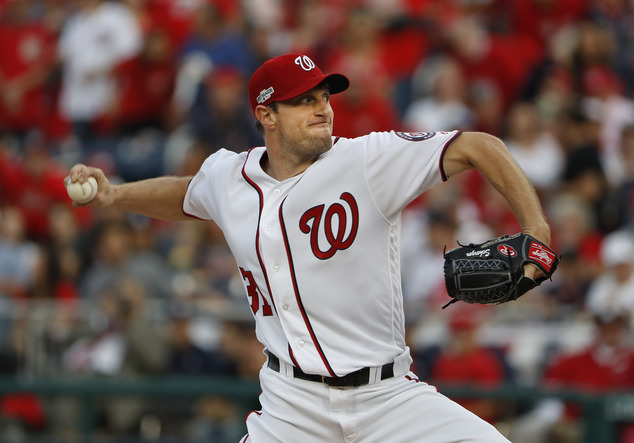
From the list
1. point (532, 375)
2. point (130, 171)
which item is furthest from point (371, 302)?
point (130, 171)

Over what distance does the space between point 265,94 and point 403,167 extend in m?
0.65

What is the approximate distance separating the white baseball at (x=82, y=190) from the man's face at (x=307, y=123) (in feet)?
2.59

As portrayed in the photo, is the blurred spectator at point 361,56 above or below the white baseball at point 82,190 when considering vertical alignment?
above

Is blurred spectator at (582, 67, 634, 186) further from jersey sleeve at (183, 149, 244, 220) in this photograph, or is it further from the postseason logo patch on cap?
the postseason logo patch on cap

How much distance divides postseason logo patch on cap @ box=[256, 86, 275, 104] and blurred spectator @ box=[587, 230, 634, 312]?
387cm

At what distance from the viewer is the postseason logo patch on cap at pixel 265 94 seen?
452 cm

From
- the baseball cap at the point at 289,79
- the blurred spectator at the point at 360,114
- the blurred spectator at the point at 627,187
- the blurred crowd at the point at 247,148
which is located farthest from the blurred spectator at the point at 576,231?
the baseball cap at the point at 289,79

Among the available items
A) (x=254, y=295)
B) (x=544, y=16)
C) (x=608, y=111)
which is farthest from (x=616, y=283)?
(x=254, y=295)

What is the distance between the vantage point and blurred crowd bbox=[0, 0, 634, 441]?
26.6ft

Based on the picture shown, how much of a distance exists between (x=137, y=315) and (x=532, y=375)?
2856mm

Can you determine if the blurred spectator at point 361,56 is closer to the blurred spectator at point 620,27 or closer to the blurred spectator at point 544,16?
the blurred spectator at point 544,16

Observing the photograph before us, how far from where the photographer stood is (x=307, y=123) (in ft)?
14.8

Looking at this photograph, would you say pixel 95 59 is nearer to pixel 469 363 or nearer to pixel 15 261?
pixel 15 261

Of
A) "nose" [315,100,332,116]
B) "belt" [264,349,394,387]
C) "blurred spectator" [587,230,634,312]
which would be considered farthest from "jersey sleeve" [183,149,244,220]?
"blurred spectator" [587,230,634,312]
